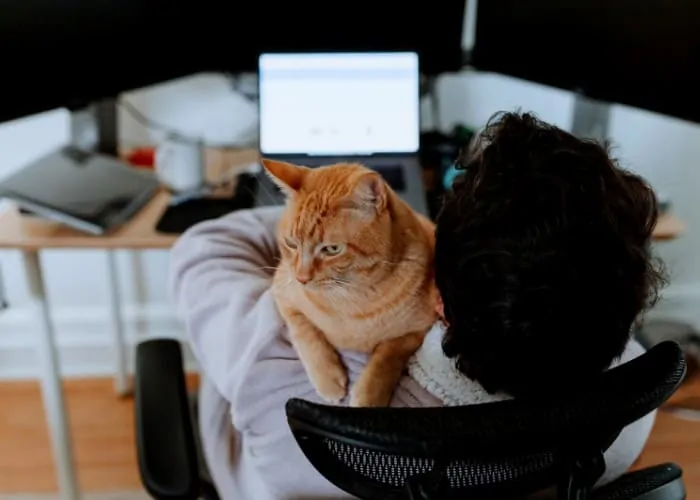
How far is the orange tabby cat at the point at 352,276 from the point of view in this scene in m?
0.91

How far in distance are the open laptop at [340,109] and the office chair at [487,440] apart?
98cm

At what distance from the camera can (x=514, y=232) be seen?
0.70 m

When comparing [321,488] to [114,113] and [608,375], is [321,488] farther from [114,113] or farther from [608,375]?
[114,113]

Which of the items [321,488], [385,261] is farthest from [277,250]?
[321,488]

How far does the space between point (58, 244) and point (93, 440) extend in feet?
2.59

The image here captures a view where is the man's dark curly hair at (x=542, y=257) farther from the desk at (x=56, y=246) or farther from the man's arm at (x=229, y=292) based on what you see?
the desk at (x=56, y=246)

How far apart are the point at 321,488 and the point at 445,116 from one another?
133 cm

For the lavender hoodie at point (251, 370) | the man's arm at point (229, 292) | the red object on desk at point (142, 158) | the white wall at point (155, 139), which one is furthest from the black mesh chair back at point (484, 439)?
the white wall at point (155, 139)

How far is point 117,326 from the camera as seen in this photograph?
214 cm

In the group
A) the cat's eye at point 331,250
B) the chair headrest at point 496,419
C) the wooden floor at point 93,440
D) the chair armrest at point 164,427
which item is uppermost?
the cat's eye at point 331,250

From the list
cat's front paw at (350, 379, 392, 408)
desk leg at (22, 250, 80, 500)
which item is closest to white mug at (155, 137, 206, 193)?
desk leg at (22, 250, 80, 500)

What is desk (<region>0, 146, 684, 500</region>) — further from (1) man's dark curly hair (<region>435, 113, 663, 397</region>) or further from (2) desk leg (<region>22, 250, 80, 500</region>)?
(1) man's dark curly hair (<region>435, 113, 663, 397</region>)

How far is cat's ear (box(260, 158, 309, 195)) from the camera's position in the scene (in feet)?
3.15

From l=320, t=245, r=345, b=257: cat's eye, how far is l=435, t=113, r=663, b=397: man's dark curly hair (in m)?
0.19
